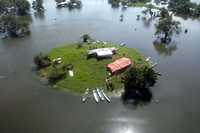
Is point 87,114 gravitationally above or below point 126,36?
below

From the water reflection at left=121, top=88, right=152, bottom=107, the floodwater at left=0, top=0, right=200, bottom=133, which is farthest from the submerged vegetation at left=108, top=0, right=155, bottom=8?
the water reflection at left=121, top=88, right=152, bottom=107

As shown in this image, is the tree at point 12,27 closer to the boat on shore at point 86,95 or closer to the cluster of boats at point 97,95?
the boat on shore at point 86,95

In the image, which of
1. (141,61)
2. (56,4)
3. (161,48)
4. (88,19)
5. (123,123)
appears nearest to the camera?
(123,123)

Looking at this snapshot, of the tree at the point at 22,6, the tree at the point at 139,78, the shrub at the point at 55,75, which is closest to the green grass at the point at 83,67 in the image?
the shrub at the point at 55,75

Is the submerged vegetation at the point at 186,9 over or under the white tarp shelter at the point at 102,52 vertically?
over

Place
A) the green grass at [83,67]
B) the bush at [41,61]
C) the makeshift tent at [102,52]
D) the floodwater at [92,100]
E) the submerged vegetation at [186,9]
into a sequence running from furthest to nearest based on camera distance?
1. the submerged vegetation at [186,9]
2. the makeshift tent at [102,52]
3. the bush at [41,61]
4. the green grass at [83,67]
5. the floodwater at [92,100]

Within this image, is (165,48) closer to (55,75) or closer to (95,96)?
(95,96)

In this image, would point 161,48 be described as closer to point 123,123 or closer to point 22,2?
point 123,123

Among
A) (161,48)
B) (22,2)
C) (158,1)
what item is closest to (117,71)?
(161,48)

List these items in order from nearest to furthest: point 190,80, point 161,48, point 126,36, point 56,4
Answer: point 190,80 < point 161,48 < point 126,36 < point 56,4
